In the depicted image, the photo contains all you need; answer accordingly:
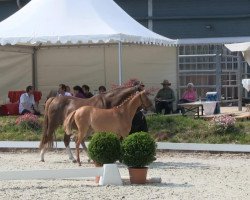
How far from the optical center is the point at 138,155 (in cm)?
1166

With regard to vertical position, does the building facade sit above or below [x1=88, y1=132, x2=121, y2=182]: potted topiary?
above

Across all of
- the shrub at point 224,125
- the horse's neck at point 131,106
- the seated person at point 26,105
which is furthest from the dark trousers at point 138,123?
the seated person at point 26,105

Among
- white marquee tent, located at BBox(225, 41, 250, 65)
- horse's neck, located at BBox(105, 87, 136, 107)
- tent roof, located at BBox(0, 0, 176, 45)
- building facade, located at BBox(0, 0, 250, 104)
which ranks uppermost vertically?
building facade, located at BBox(0, 0, 250, 104)

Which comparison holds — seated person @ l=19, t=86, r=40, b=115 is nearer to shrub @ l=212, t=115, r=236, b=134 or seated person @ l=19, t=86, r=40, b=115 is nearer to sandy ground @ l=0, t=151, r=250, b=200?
sandy ground @ l=0, t=151, r=250, b=200

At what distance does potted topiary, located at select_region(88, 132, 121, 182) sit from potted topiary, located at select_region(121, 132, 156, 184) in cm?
13

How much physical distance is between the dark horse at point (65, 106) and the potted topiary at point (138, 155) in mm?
3486

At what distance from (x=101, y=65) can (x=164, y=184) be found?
47.9 ft

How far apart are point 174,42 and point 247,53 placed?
9.10 feet

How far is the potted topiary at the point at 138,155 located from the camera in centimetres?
1168

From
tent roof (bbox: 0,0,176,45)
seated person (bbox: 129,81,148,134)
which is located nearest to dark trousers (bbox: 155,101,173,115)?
tent roof (bbox: 0,0,176,45)

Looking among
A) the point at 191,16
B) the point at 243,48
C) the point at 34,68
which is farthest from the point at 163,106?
the point at 191,16

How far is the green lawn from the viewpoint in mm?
17828

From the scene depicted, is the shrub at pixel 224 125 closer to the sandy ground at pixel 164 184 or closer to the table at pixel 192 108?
the sandy ground at pixel 164 184

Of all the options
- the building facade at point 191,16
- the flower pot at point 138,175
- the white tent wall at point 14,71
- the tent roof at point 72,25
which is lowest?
the flower pot at point 138,175
